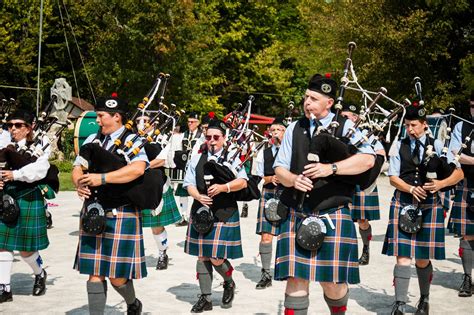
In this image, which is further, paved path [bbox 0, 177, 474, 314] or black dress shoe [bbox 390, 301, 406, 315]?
paved path [bbox 0, 177, 474, 314]

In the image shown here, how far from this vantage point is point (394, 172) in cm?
618

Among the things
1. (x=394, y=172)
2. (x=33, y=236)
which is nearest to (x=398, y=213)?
(x=394, y=172)

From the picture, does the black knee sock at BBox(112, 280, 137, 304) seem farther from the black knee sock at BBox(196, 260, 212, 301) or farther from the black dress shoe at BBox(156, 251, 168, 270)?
the black dress shoe at BBox(156, 251, 168, 270)

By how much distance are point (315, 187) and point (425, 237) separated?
78.0 inches

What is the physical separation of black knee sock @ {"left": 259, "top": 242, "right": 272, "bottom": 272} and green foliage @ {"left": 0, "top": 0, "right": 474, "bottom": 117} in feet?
57.6

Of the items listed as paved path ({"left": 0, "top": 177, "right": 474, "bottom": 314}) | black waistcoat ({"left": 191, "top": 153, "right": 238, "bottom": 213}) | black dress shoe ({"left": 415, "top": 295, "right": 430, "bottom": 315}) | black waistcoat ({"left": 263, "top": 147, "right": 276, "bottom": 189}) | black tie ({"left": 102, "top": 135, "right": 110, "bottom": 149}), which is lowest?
paved path ({"left": 0, "top": 177, "right": 474, "bottom": 314})

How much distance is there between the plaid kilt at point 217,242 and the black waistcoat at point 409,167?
162 cm

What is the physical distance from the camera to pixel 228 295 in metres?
6.47

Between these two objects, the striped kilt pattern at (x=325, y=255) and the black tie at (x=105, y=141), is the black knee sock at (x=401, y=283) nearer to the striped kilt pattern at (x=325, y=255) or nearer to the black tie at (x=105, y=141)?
the striped kilt pattern at (x=325, y=255)

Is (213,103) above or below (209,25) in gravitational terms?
below

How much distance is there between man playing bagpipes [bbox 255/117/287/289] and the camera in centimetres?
751

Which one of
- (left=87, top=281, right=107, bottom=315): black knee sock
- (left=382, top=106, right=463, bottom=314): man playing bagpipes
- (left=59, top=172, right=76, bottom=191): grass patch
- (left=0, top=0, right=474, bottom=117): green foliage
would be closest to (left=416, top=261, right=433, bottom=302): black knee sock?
(left=382, top=106, right=463, bottom=314): man playing bagpipes

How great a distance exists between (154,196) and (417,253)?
2.41 metres

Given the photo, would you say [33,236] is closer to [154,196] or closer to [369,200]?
[154,196]
